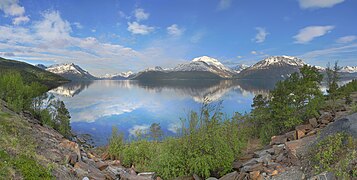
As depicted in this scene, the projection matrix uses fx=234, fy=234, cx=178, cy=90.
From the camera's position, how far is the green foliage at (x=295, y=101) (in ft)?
61.4

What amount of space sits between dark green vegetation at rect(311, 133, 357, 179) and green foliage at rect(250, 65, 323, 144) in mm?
10037

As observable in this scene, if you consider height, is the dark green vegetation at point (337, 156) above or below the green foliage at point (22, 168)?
above

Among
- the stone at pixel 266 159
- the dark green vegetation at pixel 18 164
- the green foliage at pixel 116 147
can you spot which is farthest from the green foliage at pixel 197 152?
the dark green vegetation at pixel 18 164

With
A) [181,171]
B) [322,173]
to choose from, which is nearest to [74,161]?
[181,171]

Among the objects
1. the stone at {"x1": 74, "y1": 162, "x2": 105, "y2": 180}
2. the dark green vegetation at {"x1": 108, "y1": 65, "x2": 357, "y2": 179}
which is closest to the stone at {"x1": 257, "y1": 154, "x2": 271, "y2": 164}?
the dark green vegetation at {"x1": 108, "y1": 65, "x2": 357, "y2": 179}

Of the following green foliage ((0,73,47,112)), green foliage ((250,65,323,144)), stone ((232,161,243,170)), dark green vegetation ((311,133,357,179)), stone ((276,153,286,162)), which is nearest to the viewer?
dark green vegetation ((311,133,357,179))

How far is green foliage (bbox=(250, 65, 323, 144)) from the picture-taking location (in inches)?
737

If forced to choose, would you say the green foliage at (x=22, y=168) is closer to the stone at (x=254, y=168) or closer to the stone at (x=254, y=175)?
the stone at (x=254, y=175)

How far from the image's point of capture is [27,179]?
7004 mm

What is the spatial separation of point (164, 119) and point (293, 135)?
3313 cm

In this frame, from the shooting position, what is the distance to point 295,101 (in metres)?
19.4

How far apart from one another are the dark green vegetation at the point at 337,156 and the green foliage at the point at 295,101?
32.9ft

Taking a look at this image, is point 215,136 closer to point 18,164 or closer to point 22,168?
point 22,168

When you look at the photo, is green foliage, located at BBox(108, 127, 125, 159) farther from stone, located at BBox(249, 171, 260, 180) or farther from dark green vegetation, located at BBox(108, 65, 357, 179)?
stone, located at BBox(249, 171, 260, 180)
